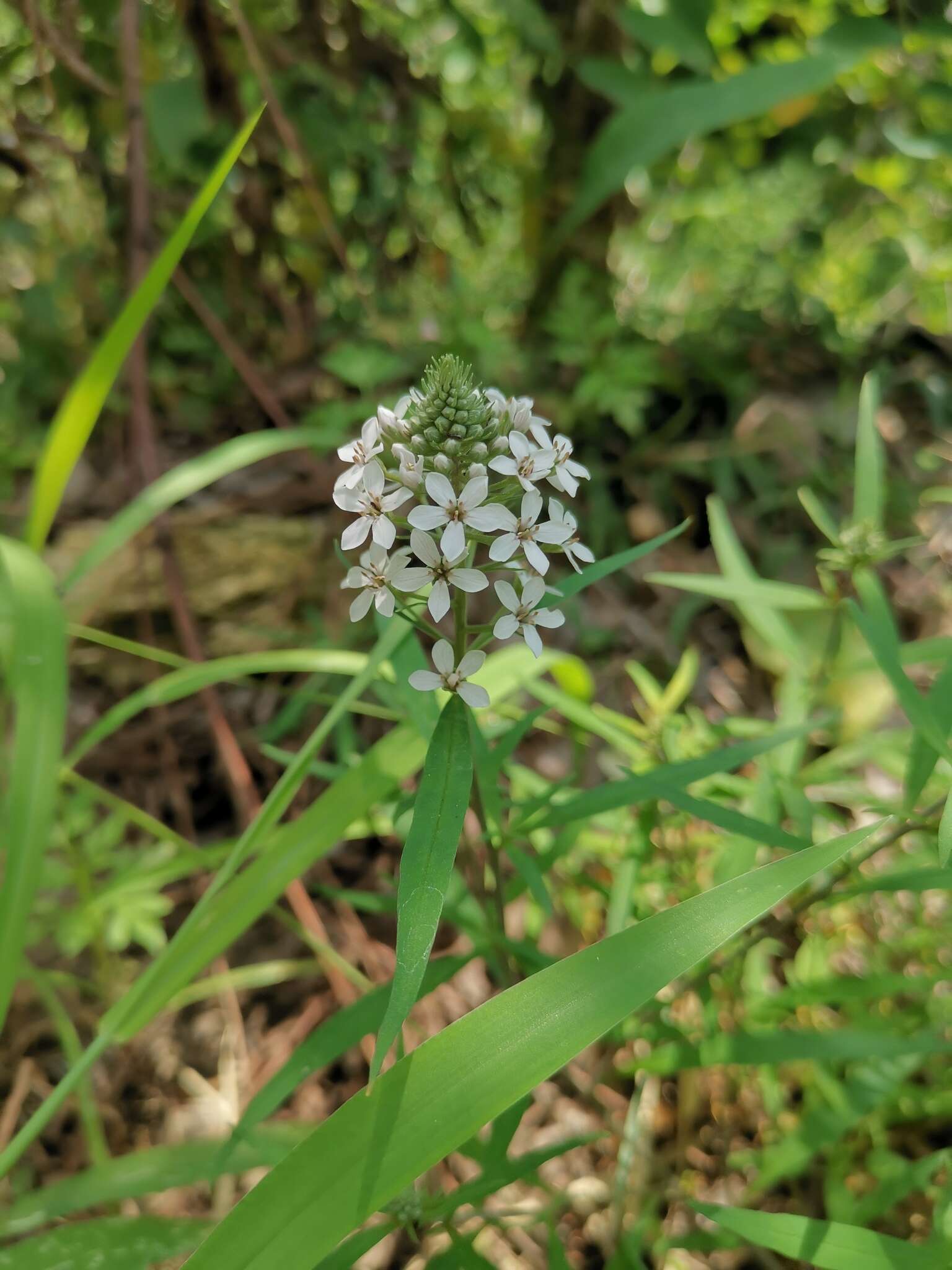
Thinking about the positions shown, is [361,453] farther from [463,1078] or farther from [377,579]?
[463,1078]

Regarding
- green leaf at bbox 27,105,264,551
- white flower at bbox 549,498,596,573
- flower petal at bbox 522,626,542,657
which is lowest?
flower petal at bbox 522,626,542,657

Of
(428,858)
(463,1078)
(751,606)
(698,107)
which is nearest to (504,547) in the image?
(428,858)

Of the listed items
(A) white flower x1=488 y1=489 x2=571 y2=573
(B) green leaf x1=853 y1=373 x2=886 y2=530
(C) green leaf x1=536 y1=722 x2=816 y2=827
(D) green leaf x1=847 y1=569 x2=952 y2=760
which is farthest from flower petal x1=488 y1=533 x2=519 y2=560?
(B) green leaf x1=853 y1=373 x2=886 y2=530

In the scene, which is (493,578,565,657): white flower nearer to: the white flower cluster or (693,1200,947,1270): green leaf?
the white flower cluster

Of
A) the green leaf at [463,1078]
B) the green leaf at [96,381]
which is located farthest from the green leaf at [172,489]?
the green leaf at [463,1078]

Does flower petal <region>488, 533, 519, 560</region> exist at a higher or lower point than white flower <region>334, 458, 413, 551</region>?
lower

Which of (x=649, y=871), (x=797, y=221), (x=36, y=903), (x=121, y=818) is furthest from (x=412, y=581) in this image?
(x=797, y=221)

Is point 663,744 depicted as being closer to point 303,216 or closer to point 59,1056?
point 59,1056
